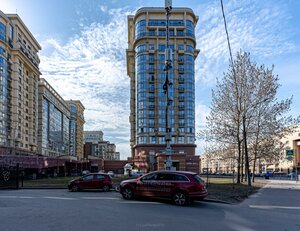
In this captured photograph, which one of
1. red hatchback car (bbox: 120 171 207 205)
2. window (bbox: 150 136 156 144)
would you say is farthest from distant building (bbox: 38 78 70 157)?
red hatchback car (bbox: 120 171 207 205)

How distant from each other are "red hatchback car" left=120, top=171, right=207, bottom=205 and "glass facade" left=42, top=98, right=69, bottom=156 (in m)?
99.3

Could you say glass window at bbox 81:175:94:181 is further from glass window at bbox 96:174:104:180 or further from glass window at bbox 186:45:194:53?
glass window at bbox 186:45:194:53

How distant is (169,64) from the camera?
64.0 feet

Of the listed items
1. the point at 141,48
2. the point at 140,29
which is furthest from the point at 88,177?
the point at 140,29

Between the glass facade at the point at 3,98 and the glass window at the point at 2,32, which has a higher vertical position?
the glass window at the point at 2,32

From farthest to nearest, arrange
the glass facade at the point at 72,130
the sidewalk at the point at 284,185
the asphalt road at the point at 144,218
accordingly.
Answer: the glass facade at the point at 72,130
the sidewalk at the point at 284,185
the asphalt road at the point at 144,218

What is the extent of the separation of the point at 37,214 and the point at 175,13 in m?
90.5

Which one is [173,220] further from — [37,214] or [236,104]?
[236,104]

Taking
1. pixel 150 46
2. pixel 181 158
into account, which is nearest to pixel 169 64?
pixel 181 158

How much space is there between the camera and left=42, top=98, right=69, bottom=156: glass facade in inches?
4471

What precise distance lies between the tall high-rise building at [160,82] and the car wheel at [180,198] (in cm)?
7408

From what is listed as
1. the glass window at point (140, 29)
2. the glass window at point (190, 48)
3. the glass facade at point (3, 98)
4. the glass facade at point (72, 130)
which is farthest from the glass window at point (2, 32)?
the glass facade at point (72, 130)

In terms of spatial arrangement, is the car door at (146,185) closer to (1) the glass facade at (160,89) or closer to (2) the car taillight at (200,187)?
(2) the car taillight at (200,187)

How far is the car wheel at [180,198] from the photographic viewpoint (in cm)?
1474
